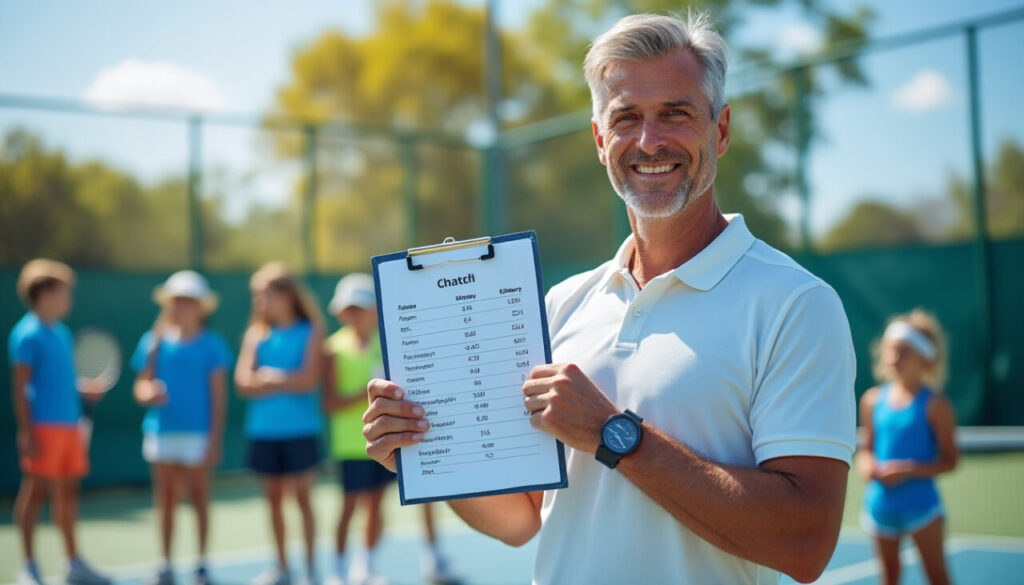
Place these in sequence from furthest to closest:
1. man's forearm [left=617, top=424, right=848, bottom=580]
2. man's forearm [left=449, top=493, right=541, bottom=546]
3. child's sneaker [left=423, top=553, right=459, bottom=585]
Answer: child's sneaker [left=423, top=553, right=459, bottom=585], man's forearm [left=449, top=493, right=541, bottom=546], man's forearm [left=617, top=424, right=848, bottom=580]

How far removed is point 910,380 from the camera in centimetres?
501

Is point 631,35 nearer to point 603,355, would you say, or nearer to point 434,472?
point 603,355

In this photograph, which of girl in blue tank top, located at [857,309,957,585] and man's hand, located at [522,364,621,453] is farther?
girl in blue tank top, located at [857,309,957,585]

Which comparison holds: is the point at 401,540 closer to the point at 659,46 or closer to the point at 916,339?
the point at 916,339

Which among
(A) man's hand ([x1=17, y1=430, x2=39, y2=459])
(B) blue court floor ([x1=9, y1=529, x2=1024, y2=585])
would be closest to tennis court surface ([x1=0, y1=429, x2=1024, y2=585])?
(B) blue court floor ([x1=9, y1=529, x2=1024, y2=585])

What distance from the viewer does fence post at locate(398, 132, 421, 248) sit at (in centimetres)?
1234

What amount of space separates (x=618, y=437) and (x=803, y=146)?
27.8 ft

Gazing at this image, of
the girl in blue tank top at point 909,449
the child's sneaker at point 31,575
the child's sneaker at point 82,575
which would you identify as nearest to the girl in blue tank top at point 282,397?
the child's sneaker at point 82,575

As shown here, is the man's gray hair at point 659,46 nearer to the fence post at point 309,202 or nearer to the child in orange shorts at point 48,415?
the child in orange shorts at point 48,415

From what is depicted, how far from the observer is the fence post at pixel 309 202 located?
1171cm

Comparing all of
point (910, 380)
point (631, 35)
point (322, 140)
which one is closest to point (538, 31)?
point (322, 140)

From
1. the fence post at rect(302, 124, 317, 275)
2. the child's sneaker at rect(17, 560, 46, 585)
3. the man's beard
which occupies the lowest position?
the child's sneaker at rect(17, 560, 46, 585)

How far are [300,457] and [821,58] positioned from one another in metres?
5.83

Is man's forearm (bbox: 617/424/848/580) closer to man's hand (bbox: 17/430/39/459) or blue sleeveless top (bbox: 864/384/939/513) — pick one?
blue sleeveless top (bbox: 864/384/939/513)
